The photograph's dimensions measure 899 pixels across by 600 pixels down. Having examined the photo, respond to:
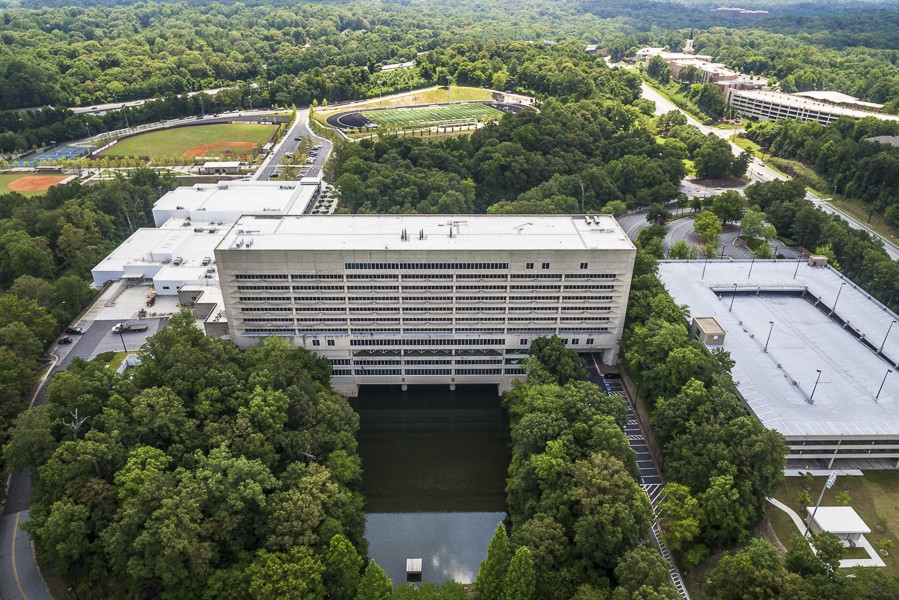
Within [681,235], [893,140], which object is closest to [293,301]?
[681,235]

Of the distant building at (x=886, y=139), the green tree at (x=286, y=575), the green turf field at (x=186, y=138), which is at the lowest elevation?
the green turf field at (x=186, y=138)

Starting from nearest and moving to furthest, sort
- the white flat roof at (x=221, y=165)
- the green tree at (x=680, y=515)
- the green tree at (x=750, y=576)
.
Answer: the green tree at (x=750, y=576) → the green tree at (x=680, y=515) → the white flat roof at (x=221, y=165)

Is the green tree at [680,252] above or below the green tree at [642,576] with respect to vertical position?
below

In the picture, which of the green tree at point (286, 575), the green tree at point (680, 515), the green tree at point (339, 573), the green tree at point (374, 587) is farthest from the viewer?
the green tree at point (680, 515)

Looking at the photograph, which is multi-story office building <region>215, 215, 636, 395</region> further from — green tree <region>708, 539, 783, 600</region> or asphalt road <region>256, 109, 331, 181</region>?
asphalt road <region>256, 109, 331, 181</region>

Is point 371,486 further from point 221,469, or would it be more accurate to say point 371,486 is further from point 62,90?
point 62,90

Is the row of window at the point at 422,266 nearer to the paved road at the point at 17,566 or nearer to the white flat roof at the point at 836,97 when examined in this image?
the paved road at the point at 17,566

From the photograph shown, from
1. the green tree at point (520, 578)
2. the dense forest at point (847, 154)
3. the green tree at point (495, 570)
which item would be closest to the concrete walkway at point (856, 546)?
the green tree at point (520, 578)
